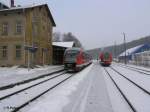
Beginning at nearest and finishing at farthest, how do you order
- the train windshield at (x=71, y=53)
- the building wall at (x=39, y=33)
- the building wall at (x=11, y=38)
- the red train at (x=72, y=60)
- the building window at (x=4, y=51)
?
the red train at (x=72, y=60), the train windshield at (x=71, y=53), the building wall at (x=11, y=38), the building window at (x=4, y=51), the building wall at (x=39, y=33)

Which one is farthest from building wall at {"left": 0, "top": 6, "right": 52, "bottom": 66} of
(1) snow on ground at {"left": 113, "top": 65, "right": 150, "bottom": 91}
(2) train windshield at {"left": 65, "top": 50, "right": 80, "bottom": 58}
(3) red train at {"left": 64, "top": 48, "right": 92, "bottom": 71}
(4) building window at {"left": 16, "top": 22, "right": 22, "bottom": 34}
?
(1) snow on ground at {"left": 113, "top": 65, "right": 150, "bottom": 91}

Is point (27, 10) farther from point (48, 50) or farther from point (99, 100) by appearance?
point (99, 100)

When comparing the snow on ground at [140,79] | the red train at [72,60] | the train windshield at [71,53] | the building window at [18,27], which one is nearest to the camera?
the snow on ground at [140,79]

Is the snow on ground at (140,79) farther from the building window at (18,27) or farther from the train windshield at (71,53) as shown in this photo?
the building window at (18,27)

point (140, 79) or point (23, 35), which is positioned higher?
point (23, 35)

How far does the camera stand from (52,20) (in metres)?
45.0

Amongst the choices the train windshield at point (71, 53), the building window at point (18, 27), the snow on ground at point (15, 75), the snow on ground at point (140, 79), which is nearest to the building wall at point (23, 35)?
the building window at point (18, 27)

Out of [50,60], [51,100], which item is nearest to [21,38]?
[50,60]

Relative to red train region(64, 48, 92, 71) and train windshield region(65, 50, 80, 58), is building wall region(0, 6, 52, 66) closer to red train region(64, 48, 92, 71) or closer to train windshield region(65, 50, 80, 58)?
train windshield region(65, 50, 80, 58)

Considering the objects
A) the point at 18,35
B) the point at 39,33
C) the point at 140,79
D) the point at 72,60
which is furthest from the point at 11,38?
the point at 140,79

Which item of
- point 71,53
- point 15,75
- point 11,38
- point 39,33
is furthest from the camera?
point 39,33

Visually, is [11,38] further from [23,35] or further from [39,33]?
[39,33]

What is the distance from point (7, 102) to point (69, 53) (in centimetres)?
2068

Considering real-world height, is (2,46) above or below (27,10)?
below
